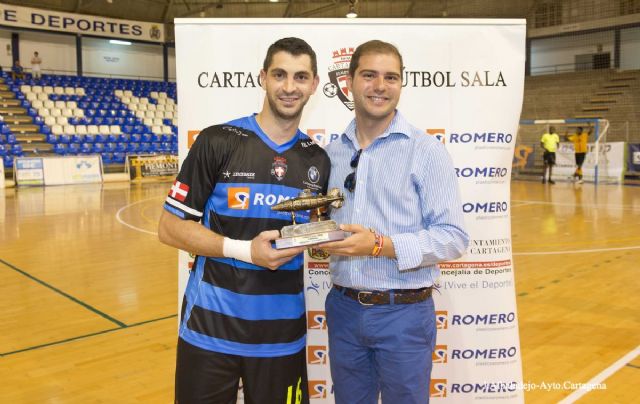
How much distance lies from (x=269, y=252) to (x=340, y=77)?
1870 millimetres

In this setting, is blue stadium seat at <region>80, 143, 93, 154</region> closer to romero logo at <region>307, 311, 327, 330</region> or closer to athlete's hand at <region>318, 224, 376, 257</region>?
romero logo at <region>307, 311, 327, 330</region>

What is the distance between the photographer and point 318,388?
12.2 ft

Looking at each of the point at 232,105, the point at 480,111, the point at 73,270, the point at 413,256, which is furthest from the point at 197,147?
the point at 73,270

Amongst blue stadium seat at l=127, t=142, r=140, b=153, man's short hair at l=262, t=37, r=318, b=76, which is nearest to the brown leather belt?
man's short hair at l=262, t=37, r=318, b=76

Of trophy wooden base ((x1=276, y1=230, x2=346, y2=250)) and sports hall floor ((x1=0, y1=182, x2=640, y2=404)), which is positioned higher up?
trophy wooden base ((x1=276, y1=230, x2=346, y2=250))

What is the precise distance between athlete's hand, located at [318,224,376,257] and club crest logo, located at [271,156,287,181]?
43cm

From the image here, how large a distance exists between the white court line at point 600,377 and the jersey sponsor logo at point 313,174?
261 centimetres

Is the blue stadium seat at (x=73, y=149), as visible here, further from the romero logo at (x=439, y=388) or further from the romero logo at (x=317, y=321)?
the romero logo at (x=439, y=388)

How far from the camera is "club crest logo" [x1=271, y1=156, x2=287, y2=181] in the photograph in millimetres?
2381

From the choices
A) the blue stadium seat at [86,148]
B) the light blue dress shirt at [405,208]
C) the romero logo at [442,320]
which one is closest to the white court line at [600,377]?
the romero logo at [442,320]

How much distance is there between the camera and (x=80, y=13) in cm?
2719

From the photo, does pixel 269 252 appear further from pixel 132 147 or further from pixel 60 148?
pixel 132 147

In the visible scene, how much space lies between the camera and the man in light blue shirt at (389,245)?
7.38 ft

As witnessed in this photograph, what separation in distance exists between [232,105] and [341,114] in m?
0.72
